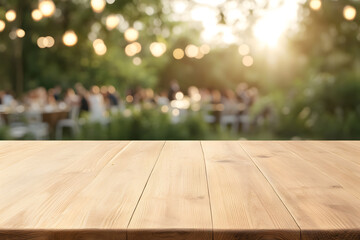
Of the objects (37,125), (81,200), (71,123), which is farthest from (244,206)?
(71,123)

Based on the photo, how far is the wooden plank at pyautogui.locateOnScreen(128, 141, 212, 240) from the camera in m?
0.81

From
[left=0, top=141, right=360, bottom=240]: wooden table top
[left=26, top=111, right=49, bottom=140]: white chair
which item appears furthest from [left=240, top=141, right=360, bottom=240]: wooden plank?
[left=26, top=111, right=49, bottom=140]: white chair

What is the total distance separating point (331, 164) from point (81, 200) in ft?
2.79

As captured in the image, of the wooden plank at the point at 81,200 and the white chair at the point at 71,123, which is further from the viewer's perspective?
the white chair at the point at 71,123

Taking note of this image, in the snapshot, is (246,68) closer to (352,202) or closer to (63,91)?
(63,91)

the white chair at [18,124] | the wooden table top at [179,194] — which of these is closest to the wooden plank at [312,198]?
the wooden table top at [179,194]

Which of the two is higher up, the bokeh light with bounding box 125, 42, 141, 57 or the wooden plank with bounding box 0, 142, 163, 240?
the bokeh light with bounding box 125, 42, 141, 57

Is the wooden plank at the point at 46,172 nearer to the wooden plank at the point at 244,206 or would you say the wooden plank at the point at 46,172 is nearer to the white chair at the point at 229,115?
the wooden plank at the point at 244,206

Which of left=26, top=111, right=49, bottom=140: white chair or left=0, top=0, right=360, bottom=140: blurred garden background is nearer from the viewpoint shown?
left=0, top=0, right=360, bottom=140: blurred garden background

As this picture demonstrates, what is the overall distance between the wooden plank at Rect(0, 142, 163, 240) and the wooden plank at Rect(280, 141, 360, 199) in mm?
527

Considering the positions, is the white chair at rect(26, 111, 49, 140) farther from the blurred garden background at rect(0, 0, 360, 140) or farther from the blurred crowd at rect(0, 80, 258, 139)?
the blurred crowd at rect(0, 80, 258, 139)

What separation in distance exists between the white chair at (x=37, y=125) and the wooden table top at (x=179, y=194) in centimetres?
651

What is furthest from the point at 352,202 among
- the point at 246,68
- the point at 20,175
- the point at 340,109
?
the point at 246,68

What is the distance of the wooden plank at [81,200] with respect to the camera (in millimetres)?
815
